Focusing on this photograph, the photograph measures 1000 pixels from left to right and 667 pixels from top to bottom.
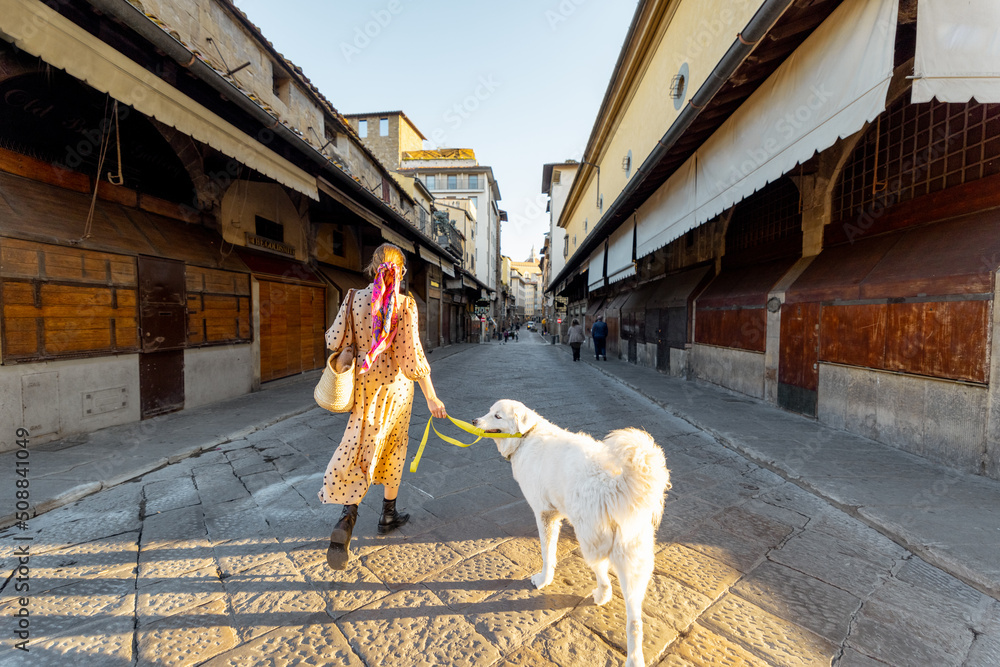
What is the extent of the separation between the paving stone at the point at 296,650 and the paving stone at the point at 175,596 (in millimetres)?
495

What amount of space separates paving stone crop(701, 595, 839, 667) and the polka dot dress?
2.10 metres

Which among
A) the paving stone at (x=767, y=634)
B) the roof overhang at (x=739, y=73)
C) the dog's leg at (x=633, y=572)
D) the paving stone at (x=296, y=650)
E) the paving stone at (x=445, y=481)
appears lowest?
the paving stone at (x=445, y=481)

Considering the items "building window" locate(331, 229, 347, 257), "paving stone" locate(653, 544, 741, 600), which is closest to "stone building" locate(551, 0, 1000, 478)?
"paving stone" locate(653, 544, 741, 600)

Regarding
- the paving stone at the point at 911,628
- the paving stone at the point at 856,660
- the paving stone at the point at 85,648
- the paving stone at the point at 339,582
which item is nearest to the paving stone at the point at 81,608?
the paving stone at the point at 85,648

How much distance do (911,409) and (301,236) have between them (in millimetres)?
12036

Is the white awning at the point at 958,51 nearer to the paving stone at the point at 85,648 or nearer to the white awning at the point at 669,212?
the white awning at the point at 669,212

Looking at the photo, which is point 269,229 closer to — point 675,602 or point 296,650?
point 296,650

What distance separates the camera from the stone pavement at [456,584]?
5.96ft

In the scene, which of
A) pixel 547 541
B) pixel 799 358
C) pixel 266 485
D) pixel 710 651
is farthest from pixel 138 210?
pixel 799 358

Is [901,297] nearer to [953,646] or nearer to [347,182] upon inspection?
[953,646]

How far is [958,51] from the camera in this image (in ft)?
9.14

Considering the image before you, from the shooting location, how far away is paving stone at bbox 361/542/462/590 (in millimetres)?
2338

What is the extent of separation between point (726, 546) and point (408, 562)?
7.10 feet

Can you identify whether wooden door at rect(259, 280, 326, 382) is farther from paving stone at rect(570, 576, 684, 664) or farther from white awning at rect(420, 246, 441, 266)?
paving stone at rect(570, 576, 684, 664)
